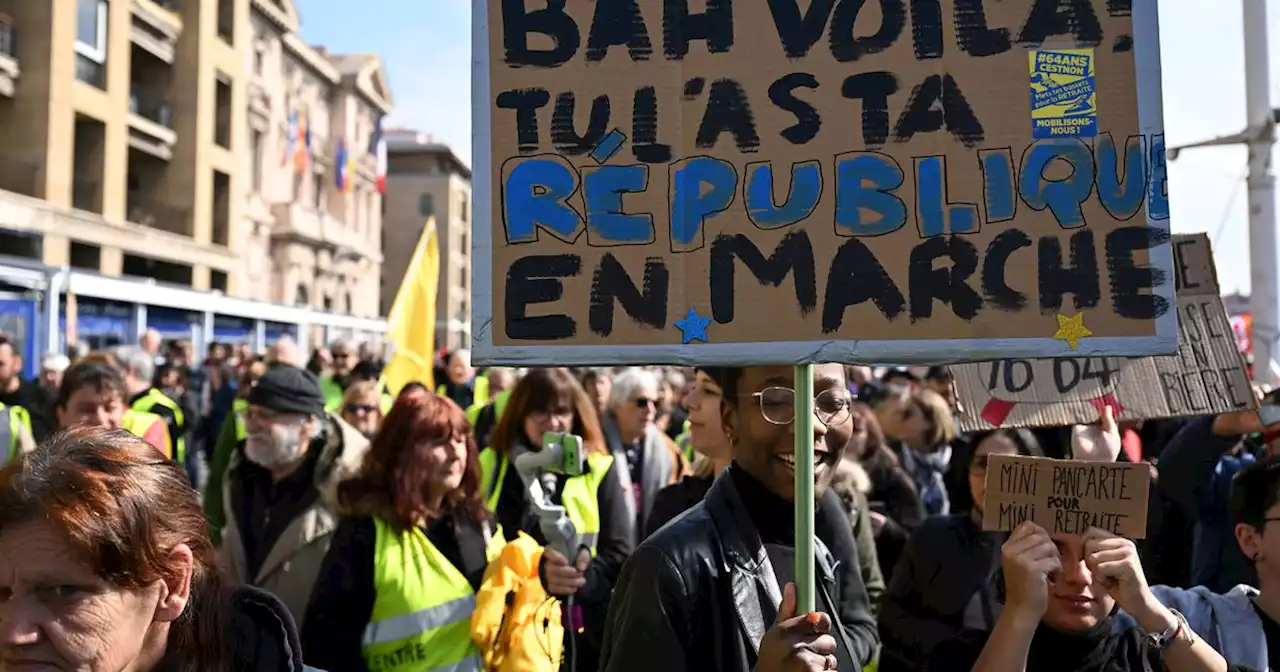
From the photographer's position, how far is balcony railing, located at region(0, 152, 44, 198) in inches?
953

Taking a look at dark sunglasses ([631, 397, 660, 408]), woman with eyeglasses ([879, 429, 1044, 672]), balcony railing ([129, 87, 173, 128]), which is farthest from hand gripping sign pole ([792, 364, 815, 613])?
balcony railing ([129, 87, 173, 128])

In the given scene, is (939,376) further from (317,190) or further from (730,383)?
(317,190)

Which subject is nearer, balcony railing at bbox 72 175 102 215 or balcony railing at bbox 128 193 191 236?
balcony railing at bbox 72 175 102 215

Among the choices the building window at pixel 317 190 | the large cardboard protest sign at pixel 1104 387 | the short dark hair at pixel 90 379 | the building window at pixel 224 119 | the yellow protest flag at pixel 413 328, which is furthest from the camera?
the building window at pixel 317 190

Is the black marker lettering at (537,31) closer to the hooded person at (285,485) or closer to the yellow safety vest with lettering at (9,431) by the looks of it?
the hooded person at (285,485)

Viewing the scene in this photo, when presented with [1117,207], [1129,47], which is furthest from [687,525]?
[1129,47]

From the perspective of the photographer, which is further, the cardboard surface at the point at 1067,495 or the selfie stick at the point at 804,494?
the cardboard surface at the point at 1067,495

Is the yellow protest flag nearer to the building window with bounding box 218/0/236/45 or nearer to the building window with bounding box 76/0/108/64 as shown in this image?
the building window with bounding box 76/0/108/64

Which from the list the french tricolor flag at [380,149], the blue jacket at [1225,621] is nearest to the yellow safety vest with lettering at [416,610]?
the blue jacket at [1225,621]

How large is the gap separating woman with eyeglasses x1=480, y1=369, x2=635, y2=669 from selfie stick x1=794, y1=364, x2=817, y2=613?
4.61 feet

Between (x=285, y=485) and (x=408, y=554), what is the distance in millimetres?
A: 935

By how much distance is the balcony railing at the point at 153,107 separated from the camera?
30.4 metres

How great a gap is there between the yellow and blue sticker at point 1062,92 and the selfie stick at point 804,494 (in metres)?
0.68

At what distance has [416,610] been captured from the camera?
3.21 m
